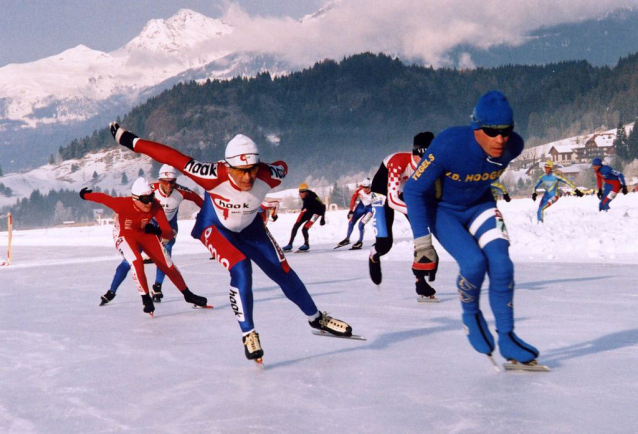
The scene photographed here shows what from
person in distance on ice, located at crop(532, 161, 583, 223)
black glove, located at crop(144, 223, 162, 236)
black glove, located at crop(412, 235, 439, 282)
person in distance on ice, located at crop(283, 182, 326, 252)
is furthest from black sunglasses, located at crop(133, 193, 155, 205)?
person in distance on ice, located at crop(532, 161, 583, 223)

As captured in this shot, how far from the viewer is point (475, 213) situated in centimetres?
449

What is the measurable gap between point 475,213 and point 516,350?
0.86 meters

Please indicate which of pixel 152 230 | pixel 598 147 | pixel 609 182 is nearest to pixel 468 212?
pixel 152 230

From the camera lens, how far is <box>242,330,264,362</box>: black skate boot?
186 inches

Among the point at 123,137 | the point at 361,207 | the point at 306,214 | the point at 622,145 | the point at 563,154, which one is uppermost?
the point at 563,154

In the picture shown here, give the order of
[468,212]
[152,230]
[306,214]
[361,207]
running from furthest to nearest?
[361,207] < [306,214] < [152,230] < [468,212]

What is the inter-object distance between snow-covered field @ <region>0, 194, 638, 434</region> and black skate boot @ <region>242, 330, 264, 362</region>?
11 cm

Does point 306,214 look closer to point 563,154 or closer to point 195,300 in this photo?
point 195,300

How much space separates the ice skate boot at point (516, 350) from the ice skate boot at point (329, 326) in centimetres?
147

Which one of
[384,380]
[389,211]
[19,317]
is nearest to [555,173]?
[389,211]

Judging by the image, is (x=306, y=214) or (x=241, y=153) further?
Result: (x=306, y=214)

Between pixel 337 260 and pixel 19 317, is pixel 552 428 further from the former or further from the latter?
pixel 337 260

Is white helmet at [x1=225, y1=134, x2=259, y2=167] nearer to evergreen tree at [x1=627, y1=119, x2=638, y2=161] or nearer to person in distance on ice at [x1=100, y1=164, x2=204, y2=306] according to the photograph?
person in distance on ice at [x1=100, y1=164, x2=204, y2=306]

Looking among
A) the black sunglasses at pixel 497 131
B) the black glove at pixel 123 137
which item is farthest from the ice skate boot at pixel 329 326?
the black sunglasses at pixel 497 131
